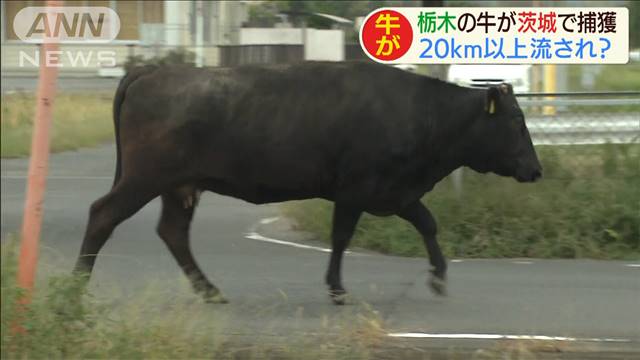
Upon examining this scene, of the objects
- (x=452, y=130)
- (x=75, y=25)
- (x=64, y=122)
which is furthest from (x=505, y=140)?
(x=75, y=25)

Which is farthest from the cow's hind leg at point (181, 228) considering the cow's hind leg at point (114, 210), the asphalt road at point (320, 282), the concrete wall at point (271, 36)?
the concrete wall at point (271, 36)

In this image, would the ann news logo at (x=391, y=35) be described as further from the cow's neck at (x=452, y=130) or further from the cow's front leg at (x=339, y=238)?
the cow's front leg at (x=339, y=238)

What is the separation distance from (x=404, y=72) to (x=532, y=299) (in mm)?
1977

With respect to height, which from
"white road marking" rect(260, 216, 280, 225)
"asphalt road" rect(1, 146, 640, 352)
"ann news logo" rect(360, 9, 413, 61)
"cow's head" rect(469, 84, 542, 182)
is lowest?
"asphalt road" rect(1, 146, 640, 352)

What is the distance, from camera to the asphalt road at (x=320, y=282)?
6504 millimetres

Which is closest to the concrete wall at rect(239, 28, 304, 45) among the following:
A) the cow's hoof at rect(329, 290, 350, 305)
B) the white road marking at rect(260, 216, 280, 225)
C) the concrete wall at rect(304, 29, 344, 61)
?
the concrete wall at rect(304, 29, 344, 61)

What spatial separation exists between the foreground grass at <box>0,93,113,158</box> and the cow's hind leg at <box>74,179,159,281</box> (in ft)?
2.05

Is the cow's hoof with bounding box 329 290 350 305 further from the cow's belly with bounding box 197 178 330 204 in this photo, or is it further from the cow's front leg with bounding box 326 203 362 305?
the cow's belly with bounding box 197 178 330 204

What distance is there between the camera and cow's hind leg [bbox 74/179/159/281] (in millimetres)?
6980

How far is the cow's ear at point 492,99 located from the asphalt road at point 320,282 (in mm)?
1447

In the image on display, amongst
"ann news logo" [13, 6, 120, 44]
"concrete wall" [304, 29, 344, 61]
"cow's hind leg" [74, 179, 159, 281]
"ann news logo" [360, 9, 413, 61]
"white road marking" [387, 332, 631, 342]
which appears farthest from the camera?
"concrete wall" [304, 29, 344, 61]

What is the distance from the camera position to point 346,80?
7.25 m

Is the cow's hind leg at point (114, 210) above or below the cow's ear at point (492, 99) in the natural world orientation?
below

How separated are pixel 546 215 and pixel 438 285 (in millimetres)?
2350
